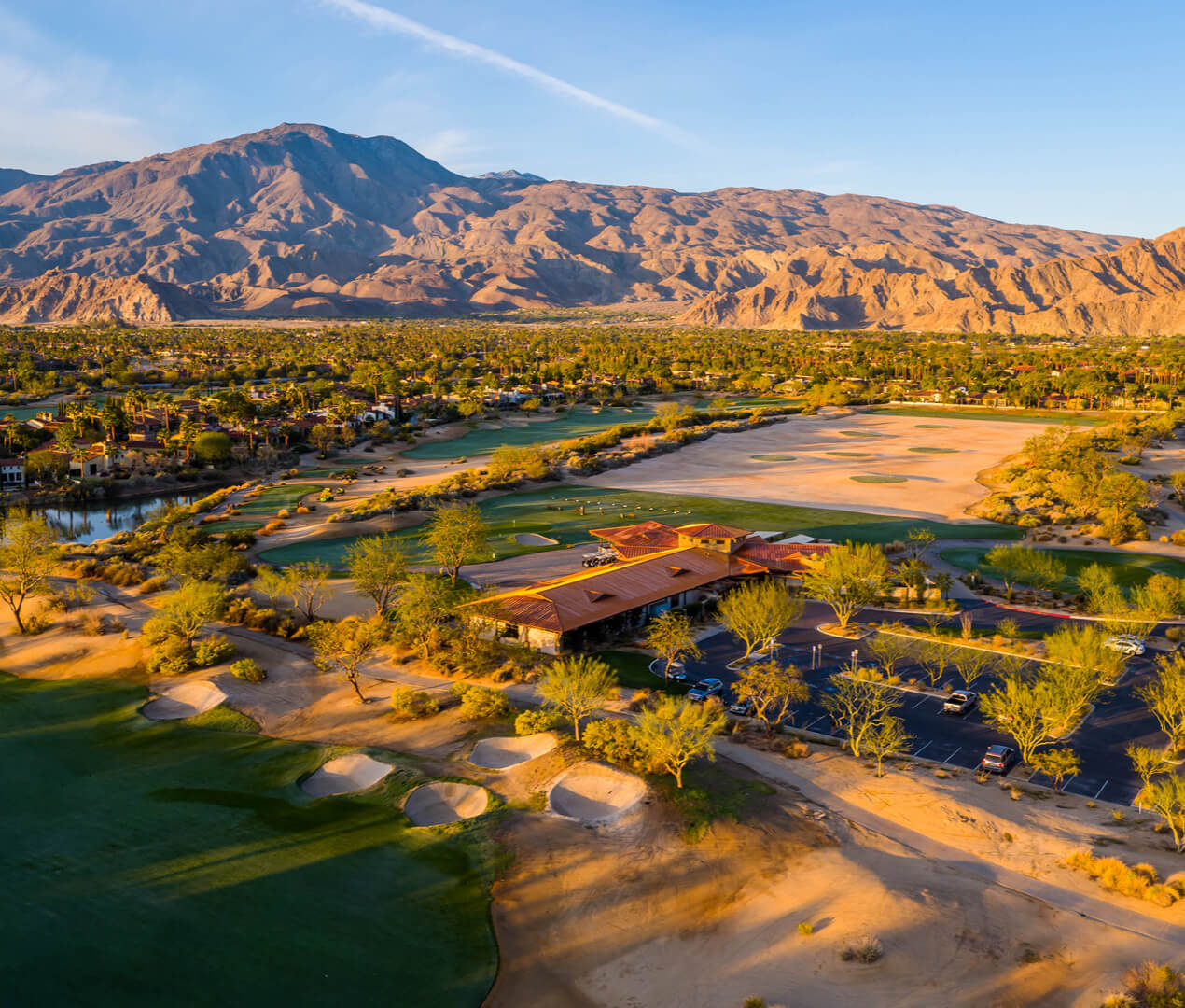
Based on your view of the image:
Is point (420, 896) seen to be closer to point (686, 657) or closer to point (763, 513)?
point (686, 657)

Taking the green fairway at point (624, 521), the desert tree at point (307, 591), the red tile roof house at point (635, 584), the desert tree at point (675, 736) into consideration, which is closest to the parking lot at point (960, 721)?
the red tile roof house at point (635, 584)

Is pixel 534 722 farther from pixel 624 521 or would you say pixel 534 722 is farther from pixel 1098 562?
pixel 1098 562

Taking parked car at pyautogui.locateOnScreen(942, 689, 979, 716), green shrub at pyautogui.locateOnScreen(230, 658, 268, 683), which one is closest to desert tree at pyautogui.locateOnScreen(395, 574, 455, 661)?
green shrub at pyautogui.locateOnScreen(230, 658, 268, 683)

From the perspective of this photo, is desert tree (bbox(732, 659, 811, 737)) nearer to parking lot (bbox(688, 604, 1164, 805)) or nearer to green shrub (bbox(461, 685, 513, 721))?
parking lot (bbox(688, 604, 1164, 805))

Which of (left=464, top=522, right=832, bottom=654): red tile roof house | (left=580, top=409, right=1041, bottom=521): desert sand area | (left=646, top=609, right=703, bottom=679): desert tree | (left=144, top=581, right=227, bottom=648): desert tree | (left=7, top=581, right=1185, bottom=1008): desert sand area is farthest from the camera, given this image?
(left=580, top=409, right=1041, bottom=521): desert sand area

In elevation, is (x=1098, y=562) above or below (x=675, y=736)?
below

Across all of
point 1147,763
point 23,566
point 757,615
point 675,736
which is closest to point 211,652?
point 23,566

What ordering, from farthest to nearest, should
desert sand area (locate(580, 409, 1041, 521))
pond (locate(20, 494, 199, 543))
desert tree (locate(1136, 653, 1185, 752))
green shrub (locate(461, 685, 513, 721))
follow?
desert sand area (locate(580, 409, 1041, 521)) < pond (locate(20, 494, 199, 543)) < green shrub (locate(461, 685, 513, 721)) < desert tree (locate(1136, 653, 1185, 752))
